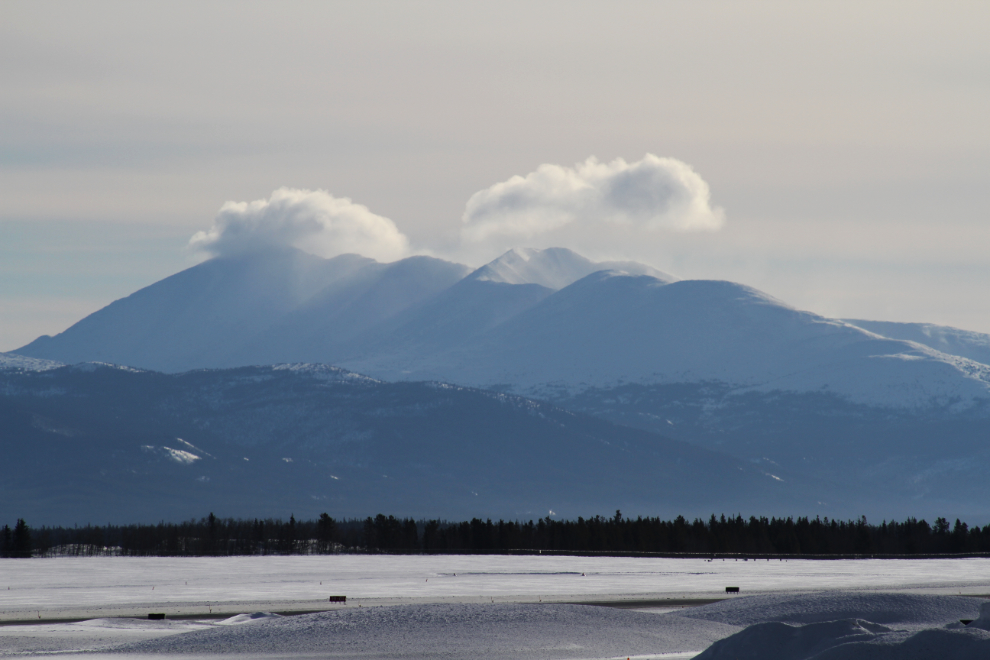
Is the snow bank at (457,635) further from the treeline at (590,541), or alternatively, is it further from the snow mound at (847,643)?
the treeline at (590,541)

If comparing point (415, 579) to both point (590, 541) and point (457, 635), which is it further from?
point (590, 541)

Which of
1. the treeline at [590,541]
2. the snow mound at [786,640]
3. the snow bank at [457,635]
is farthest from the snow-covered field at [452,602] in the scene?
the treeline at [590,541]

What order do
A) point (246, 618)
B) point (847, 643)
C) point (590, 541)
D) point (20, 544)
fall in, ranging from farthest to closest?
point (590, 541) → point (20, 544) → point (246, 618) → point (847, 643)

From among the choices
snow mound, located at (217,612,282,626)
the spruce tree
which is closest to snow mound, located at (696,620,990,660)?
snow mound, located at (217,612,282,626)

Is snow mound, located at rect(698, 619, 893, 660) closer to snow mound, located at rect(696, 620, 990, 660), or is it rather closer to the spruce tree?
snow mound, located at rect(696, 620, 990, 660)

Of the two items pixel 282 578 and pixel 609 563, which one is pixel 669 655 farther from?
pixel 609 563

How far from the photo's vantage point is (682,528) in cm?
16925

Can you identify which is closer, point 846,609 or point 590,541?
point 846,609

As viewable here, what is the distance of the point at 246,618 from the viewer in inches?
2356

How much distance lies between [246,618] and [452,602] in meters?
14.4

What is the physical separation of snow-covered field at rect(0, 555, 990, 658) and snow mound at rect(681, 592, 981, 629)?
0.12m

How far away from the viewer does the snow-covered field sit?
169 ft

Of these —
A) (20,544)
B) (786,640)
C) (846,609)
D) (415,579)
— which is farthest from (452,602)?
(20,544)

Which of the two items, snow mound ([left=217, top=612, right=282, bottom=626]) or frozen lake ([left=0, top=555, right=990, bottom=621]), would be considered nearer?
snow mound ([left=217, top=612, right=282, bottom=626])
